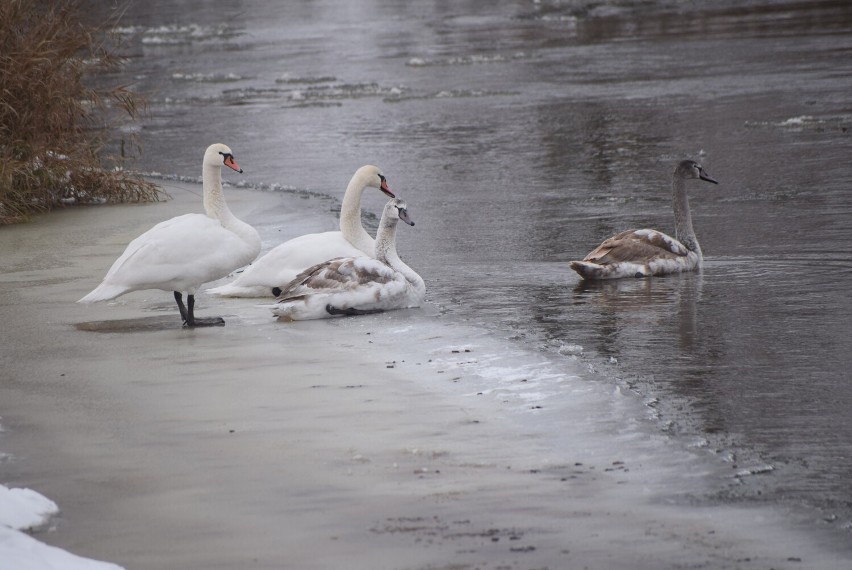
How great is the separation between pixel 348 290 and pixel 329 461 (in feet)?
10.5

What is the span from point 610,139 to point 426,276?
863 cm

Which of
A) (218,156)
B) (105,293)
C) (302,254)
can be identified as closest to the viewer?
(105,293)

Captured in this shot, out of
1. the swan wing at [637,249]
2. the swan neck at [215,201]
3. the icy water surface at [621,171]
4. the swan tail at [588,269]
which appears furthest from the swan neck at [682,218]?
the swan neck at [215,201]

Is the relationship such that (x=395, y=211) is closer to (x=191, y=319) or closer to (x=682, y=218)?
(x=191, y=319)

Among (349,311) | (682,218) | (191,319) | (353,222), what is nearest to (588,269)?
(682,218)

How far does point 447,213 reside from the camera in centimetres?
1354

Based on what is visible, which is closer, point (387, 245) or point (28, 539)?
point (28, 539)

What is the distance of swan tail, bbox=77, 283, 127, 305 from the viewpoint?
331 inches

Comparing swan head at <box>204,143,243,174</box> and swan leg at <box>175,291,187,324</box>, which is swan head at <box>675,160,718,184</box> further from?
swan leg at <box>175,291,187,324</box>

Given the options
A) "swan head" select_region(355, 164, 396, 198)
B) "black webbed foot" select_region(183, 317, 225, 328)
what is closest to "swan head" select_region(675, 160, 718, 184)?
"swan head" select_region(355, 164, 396, 198)

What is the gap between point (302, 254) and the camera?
970 cm

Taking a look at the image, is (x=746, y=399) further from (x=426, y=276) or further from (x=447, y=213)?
(x=447, y=213)

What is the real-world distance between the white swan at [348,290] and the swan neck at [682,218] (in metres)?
2.58

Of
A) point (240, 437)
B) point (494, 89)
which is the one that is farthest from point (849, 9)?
point (240, 437)
